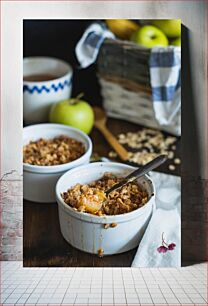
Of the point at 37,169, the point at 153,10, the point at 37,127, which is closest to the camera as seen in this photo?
the point at 153,10

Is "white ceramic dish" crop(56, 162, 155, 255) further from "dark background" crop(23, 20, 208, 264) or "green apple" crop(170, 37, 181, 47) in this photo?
"green apple" crop(170, 37, 181, 47)

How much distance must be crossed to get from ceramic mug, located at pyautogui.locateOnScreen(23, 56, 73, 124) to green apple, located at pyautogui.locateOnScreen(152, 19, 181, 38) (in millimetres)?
172

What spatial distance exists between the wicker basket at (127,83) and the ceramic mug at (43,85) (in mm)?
68

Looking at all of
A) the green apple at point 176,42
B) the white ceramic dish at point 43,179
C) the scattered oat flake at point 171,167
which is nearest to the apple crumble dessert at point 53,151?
the white ceramic dish at point 43,179

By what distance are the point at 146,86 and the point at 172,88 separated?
50mm

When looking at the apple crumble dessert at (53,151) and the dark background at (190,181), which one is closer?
the dark background at (190,181)

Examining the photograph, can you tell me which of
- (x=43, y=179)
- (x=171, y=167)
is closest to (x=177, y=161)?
(x=171, y=167)

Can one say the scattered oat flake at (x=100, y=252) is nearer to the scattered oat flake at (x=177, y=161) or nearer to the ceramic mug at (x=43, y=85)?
the scattered oat flake at (x=177, y=161)

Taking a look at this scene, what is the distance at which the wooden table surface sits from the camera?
0.59 meters

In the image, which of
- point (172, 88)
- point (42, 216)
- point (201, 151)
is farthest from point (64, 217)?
point (172, 88)

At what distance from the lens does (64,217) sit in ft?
2.10

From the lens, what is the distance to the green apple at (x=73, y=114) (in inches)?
36.4

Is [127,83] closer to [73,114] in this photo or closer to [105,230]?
[73,114]

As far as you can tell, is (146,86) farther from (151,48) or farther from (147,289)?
(147,289)
